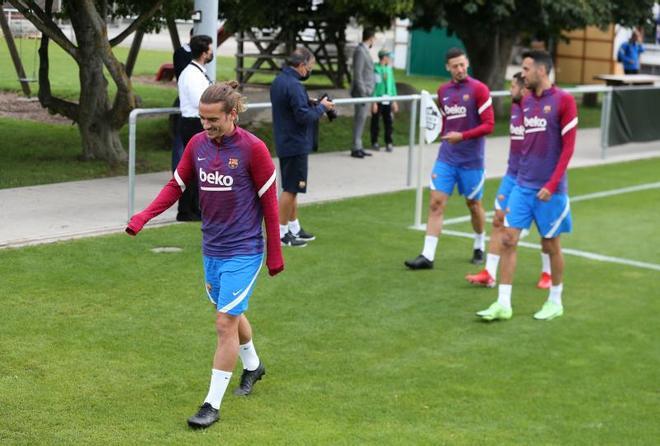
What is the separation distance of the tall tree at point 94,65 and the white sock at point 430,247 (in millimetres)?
5579

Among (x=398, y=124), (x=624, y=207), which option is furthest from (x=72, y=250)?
(x=398, y=124)

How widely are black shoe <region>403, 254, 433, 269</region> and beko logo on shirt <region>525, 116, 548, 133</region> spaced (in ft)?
6.88

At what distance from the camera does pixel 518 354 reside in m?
8.24

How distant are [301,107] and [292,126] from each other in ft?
0.98

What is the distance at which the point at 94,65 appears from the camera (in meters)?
15.3

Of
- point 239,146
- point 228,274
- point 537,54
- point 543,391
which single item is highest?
point 537,54

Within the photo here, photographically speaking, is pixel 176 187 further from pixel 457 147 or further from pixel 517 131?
pixel 457 147

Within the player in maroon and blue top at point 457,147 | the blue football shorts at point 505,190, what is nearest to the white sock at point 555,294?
A: the blue football shorts at point 505,190

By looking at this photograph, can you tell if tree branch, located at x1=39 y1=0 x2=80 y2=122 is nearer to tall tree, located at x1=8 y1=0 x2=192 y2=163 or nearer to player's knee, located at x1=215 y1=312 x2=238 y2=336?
tall tree, located at x1=8 y1=0 x2=192 y2=163

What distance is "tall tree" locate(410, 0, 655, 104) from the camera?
870 inches

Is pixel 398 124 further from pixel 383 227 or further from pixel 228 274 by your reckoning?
pixel 228 274

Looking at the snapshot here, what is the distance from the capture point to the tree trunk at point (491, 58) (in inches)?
973

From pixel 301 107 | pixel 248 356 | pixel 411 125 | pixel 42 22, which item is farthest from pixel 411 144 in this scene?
pixel 248 356

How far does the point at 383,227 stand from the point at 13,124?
344 inches
